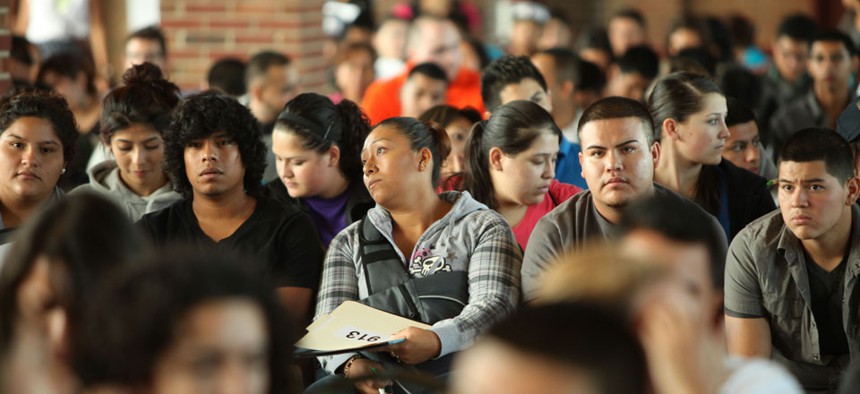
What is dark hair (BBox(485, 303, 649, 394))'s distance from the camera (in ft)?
4.89

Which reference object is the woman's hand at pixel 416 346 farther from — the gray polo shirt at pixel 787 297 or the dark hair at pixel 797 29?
the dark hair at pixel 797 29

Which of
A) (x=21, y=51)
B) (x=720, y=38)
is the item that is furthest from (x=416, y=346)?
(x=720, y=38)

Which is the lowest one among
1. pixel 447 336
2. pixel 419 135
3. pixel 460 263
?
pixel 447 336

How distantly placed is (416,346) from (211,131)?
107cm

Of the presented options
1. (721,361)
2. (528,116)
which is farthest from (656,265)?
(528,116)

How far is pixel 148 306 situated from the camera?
65.4 inches

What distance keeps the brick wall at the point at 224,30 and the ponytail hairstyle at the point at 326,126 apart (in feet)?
10.6

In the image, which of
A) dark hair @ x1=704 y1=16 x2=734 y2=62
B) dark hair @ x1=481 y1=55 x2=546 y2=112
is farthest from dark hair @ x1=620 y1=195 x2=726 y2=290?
dark hair @ x1=704 y1=16 x2=734 y2=62

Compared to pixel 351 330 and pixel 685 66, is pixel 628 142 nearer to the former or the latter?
pixel 351 330

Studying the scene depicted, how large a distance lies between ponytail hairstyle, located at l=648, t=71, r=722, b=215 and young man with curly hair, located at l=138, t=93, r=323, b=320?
1381mm

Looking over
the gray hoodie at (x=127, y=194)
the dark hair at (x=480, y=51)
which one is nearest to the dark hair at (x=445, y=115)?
the gray hoodie at (x=127, y=194)

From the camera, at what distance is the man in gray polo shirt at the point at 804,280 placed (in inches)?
135

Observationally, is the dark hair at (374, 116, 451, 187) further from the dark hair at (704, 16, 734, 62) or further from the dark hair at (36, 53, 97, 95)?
the dark hair at (704, 16, 734, 62)

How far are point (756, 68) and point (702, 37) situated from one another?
57cm
